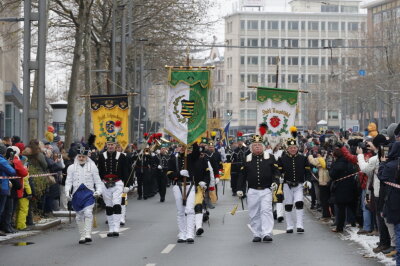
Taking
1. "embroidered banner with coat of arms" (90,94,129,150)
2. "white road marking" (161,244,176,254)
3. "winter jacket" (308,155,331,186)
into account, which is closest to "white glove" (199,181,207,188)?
"white road marking" (161,244,176,254)

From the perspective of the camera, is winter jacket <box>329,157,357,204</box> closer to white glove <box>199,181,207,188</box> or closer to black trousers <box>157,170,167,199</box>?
white glove <box>199,181,207,188</box>

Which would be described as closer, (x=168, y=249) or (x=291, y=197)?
(x=168, y=249)

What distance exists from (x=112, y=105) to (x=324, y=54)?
125 metres

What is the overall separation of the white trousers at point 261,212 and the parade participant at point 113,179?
2.65 meters

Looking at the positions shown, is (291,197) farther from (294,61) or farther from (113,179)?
(294,61)

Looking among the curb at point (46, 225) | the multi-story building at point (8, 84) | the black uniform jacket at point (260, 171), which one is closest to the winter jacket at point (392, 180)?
the black uniform jacket at point (260, 171)

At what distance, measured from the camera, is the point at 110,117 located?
30484mm

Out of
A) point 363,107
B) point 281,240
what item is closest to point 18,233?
point 281,240

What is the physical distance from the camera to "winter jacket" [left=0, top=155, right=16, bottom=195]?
17.9m

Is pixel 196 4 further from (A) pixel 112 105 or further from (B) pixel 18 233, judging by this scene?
(B) pixel 18 233

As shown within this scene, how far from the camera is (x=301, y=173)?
19.9m

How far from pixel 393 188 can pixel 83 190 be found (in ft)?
22.3

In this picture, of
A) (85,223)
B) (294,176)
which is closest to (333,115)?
(294,176)

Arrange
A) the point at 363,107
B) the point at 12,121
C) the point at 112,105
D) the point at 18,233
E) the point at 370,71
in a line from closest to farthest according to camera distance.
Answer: the point at 18,233, the point at 112,105, the point at 12,121, the point at 370,71, the point at 363,107
